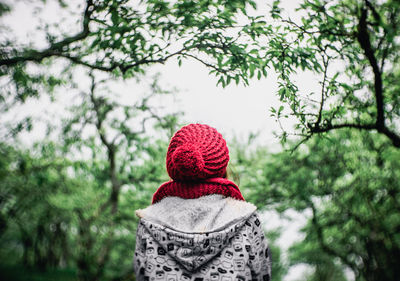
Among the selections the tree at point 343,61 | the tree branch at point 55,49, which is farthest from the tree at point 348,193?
the tree branch at point 55,49

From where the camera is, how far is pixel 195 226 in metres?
1.64

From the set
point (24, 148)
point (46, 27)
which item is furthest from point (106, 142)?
point (46, 27)

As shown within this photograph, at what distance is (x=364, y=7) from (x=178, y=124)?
426cm

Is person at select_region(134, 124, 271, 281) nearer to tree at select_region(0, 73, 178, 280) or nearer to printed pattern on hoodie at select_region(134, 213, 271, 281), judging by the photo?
printed pattern on hoodie at select_region(134, 213, 271, 281)

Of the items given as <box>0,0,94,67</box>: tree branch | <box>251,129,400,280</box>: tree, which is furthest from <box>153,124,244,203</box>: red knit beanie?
<box>0,0,94,67</box>: tree branch

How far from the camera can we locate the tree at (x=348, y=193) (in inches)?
131

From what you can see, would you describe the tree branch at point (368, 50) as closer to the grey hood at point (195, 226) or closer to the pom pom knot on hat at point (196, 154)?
the pom pom knot on hat at point (196, 154)

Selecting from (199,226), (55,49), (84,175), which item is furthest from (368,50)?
(84,175)

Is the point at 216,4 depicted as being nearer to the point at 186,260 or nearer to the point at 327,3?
the point at 327,3

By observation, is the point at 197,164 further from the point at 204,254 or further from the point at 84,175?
the point at 84,175

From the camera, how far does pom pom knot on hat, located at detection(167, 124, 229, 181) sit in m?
1.59

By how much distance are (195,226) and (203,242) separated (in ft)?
0.34

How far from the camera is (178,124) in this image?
5.88m

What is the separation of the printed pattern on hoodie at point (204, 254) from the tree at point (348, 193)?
1202 millimetres
